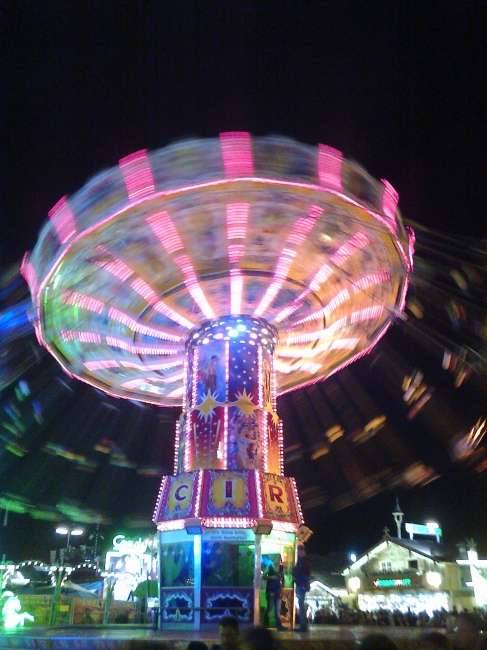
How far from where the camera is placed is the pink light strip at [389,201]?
16.6 metres

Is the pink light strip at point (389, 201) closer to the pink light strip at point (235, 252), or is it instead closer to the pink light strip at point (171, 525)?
the pink light strip at point (235, 252)

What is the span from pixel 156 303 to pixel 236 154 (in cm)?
735

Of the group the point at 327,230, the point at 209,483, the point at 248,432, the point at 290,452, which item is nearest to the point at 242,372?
the point at 248,432

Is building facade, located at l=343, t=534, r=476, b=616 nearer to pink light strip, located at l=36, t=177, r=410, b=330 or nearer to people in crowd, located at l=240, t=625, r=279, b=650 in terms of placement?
pink light strip, located at l=36, t=177, r=410, b=330

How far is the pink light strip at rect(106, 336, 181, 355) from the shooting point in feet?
73.0

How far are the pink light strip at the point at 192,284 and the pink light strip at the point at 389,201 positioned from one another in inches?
263

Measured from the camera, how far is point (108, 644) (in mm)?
9812

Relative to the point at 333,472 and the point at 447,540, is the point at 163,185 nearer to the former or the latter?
the point at 333,472

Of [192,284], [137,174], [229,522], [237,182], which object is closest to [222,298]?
[192,284]

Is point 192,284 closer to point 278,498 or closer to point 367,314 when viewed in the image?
point 367,314

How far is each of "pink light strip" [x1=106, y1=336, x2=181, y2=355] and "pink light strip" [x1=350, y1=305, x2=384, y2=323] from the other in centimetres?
709

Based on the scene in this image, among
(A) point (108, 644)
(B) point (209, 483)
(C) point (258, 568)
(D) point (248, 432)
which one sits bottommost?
(A) point (108, 644)

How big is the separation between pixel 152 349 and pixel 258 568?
9.57 meters

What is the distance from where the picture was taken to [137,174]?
52.1ft
